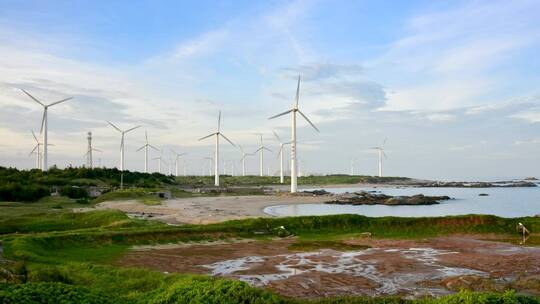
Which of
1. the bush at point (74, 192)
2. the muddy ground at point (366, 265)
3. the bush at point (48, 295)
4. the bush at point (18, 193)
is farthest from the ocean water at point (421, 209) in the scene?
the bush at point (48, 295)

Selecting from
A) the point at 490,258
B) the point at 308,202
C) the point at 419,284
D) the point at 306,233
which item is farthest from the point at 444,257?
the point at 308,202

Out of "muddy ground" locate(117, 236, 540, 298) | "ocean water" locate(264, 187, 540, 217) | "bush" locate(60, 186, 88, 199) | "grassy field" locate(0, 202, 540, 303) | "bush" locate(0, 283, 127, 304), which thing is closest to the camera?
"bush" locate(0, 283, 127, 304)

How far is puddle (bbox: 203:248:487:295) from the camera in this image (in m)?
23.5

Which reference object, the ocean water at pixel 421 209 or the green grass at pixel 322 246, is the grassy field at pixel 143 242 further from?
the ocean water at pixel 421 209

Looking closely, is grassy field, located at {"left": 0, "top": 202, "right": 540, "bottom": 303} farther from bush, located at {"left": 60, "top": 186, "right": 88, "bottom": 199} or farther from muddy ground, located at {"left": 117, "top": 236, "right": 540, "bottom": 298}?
bush, located at {"left": 60, "top": 186, "right": 88, "bottom": 199}

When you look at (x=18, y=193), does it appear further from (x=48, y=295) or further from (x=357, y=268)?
(x=48, y=295)

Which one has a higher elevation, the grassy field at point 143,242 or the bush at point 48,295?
the bush at point 48,295

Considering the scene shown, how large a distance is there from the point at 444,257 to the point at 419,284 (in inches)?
340

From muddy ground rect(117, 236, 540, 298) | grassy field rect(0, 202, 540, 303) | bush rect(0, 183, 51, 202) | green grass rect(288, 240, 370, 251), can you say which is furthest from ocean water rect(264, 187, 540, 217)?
bush rect(0, 183, 51, 202)

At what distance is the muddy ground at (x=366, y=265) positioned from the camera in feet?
73.5

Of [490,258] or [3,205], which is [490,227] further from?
[3,205]

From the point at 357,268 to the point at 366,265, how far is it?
1.08 metres

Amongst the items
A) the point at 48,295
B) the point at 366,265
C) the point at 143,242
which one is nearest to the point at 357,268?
the point at 366,265

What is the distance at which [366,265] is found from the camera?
92.7ft
